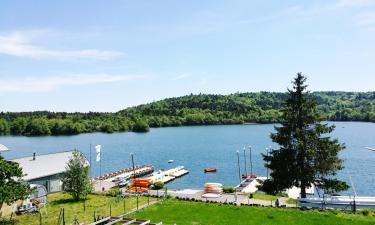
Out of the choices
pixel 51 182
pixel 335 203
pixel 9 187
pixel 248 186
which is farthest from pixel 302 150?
pixel 51 182

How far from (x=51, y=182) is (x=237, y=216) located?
1039 inches

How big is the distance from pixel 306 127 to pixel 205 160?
221 ft

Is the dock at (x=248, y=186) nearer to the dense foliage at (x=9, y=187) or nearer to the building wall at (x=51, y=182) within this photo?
the building wall at (x=51, y=182)

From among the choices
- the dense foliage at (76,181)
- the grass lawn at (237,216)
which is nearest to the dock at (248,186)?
the grass lawn at (237,216)

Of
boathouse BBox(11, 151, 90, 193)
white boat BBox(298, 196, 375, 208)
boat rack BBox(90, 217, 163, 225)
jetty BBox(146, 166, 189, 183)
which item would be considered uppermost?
boathouse BBox(11, 151, 90, 193)

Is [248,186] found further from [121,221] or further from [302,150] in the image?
[121,221]

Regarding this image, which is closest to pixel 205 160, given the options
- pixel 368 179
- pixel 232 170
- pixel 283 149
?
pixel 232 170

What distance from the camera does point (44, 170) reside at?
52906mm

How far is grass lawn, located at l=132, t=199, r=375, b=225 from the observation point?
37.2 metres

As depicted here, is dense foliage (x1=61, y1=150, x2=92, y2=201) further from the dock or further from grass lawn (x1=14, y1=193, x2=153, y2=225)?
the dock

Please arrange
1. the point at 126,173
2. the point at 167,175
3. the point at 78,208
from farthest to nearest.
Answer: the point at 126,173 < the point at 167,175 < the point at 78,208

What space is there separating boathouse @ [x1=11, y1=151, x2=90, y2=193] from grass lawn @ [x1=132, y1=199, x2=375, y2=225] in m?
16.5

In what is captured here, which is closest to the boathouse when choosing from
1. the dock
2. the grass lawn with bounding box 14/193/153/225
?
the grass lawn with bounding box 14/193/153/225

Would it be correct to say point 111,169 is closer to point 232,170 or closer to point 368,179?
point 232,170
